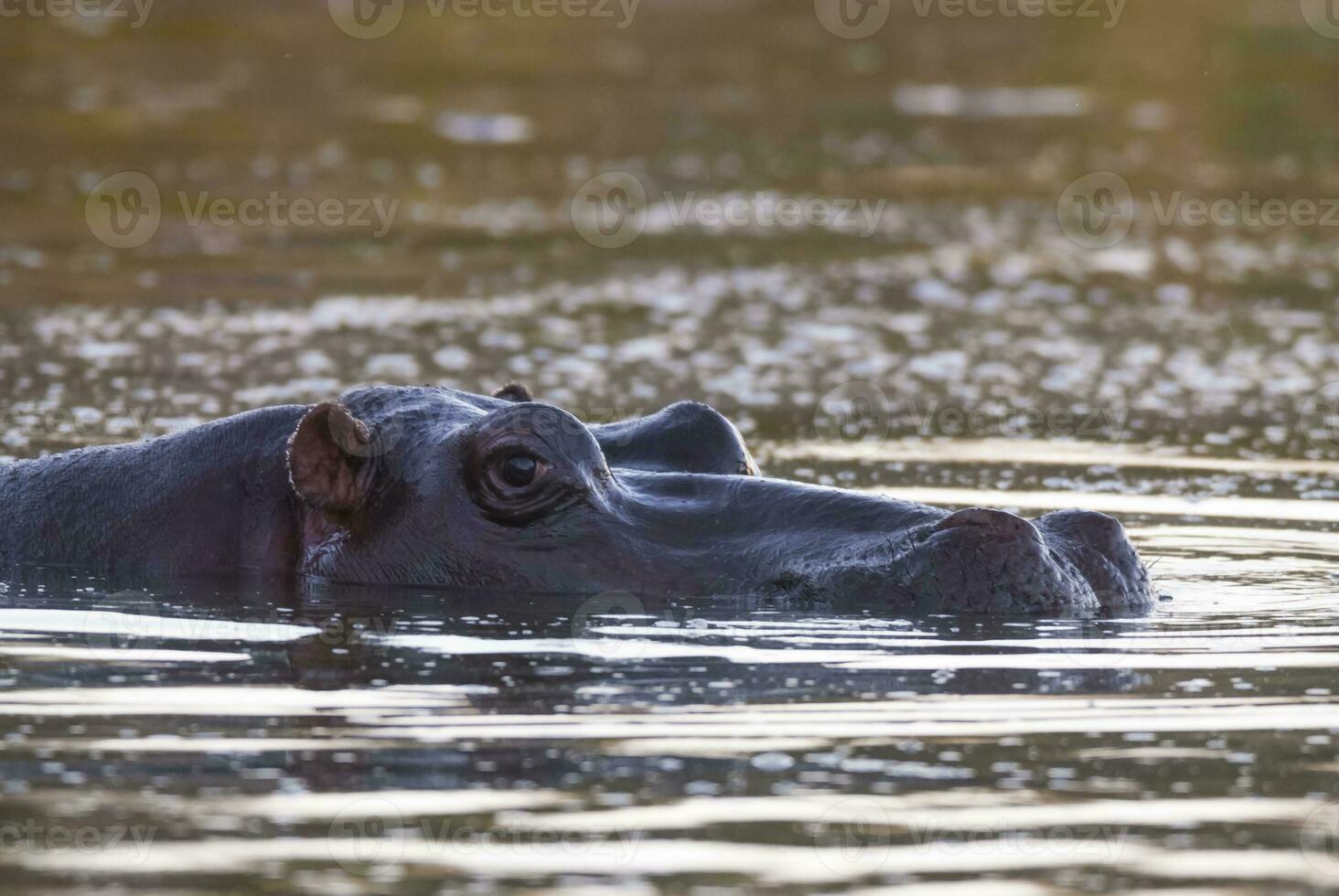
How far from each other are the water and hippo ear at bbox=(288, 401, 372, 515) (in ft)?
0.97

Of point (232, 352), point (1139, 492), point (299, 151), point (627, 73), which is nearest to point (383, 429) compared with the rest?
point (1139, 492)

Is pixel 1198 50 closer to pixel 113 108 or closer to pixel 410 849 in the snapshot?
pixel 113 108

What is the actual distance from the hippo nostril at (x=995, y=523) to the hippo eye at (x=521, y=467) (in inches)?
44.9

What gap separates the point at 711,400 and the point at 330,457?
5469 millimetres

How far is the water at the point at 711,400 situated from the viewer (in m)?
4.80

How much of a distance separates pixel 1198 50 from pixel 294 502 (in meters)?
22.0

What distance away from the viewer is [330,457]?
686 centimetres

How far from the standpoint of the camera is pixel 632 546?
685 centimetres

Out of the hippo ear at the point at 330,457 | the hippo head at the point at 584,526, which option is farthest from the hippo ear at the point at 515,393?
the hippo ear at the point at 330,457

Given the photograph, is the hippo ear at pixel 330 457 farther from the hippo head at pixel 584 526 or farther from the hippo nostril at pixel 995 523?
the hippo nostril at pixel 995 523

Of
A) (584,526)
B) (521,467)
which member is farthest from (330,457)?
(584,526)

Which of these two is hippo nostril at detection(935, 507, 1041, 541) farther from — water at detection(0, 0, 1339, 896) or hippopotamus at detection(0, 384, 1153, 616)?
water at detection(0, 0, 1339, 896)

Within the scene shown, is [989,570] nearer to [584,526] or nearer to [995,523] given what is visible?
[995,523]

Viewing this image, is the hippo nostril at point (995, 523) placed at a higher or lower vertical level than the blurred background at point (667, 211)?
lower
